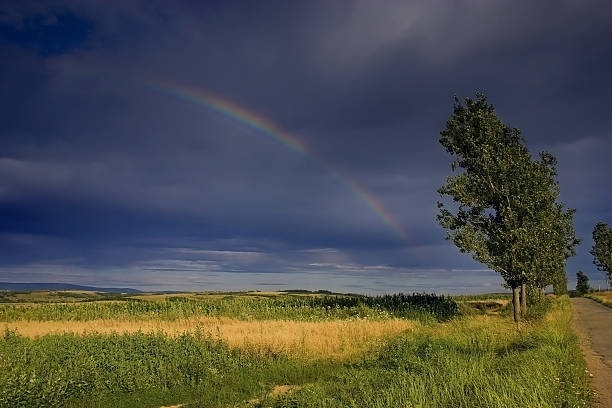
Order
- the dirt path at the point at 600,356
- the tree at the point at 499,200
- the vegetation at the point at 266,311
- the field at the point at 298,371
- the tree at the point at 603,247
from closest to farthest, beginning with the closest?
the field at the point at 298,371, the dirt path at the point at 600,356, the tree at the point at 499,200, the vegetation at the point at 266,311, the tree at the point at 603,247

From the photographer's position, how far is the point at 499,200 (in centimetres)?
3253

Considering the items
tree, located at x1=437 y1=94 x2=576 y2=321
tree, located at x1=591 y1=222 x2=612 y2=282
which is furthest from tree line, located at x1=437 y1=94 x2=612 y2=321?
tree, located at x1=591 y1=222 x2=612 y2=282

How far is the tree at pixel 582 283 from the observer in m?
130

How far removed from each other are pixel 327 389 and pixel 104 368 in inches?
312

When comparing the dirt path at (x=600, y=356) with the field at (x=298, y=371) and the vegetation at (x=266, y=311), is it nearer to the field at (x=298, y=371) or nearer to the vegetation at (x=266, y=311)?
the field at (x=298, y=371)

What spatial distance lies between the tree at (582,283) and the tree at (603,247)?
18.2 m

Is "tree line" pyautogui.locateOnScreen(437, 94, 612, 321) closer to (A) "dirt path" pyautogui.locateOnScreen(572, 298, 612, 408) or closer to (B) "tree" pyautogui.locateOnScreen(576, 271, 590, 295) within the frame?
(A) "dirt path" pyautogui.locateOnScreen(572, 298, 612, 408)

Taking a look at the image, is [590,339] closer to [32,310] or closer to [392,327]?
[392,327]

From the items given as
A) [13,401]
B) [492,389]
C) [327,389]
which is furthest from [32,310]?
[492,389]

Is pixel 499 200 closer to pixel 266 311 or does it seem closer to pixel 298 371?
pixel 298 371

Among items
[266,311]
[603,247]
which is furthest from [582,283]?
[266,311]

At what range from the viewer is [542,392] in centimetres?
1001

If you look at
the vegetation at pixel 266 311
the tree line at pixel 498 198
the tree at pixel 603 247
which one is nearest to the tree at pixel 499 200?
the tree line at pixel 498 198

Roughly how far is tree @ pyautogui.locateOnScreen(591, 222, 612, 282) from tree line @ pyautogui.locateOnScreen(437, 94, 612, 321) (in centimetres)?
8735
